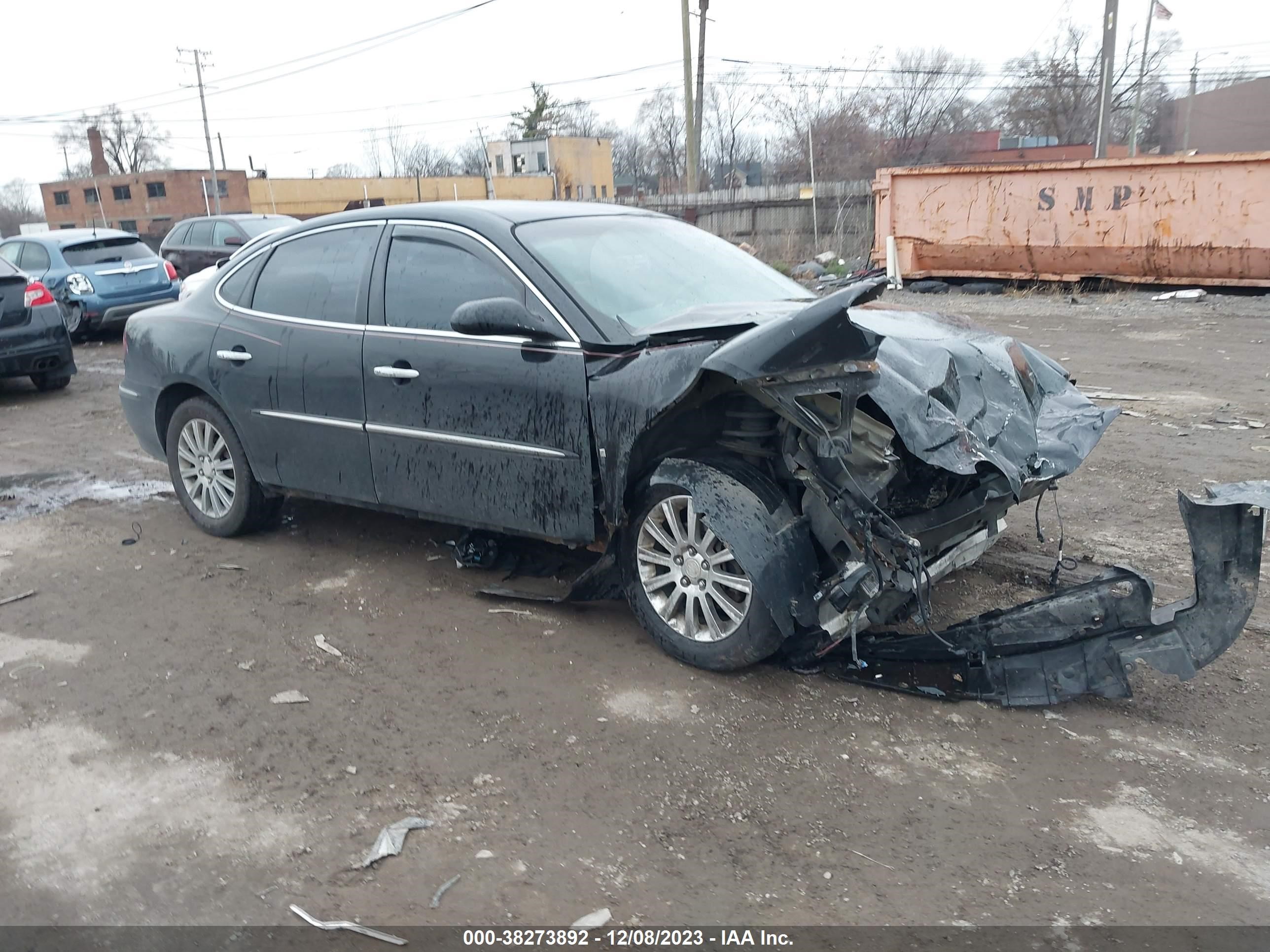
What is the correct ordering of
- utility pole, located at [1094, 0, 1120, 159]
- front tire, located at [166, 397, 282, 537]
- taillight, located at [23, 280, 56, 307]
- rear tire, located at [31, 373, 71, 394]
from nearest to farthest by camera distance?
front tire, located at [166, 397, 282, 537]
taillight, located at [23, 280, 56, 307]
rear tire, located at [31, 373, 71, 394]
utility pole, located at [1094, 0, 1120, 159]

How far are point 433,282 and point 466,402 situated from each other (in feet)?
2.08

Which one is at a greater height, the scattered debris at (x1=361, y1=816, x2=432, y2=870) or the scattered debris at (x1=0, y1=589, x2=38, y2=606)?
the scattered debris at (x1=361, y1=816, x2=432, y2=870)

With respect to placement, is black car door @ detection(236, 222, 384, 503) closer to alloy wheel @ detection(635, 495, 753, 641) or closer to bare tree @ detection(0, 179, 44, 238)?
alloy wheel @ detection(635, 495, 753, 641)

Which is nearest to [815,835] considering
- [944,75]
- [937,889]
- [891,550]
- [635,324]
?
[937,889]

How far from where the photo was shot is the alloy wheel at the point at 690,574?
4020 millimetres

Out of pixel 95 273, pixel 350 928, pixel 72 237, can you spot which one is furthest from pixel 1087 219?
pixel 350 928

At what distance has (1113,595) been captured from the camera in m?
3.77

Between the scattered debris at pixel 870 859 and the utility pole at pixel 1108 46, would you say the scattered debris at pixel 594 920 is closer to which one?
the scattered debris at pixel 870 859

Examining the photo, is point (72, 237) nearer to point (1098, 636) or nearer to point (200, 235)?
point (200, 235)

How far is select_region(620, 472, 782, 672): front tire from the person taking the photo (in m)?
3.98

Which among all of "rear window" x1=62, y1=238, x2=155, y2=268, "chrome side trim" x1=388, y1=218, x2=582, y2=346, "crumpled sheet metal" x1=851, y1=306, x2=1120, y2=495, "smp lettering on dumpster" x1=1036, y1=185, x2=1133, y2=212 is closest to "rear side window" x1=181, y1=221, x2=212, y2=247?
"rear window" x1=62, y1=238, x2=155, y2=268

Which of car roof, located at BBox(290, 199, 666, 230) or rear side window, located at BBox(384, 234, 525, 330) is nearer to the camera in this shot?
rear side window, located at BBox(384, 234, 525, 330)

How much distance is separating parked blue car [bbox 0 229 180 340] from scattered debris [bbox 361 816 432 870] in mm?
12894

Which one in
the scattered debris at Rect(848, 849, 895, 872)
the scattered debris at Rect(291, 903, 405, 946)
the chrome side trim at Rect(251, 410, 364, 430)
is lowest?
the scattered debris at Rect(848, 849, 895, 872)
